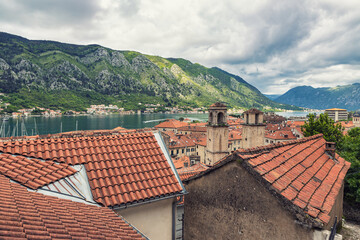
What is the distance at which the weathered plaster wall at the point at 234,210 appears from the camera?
5035 mm

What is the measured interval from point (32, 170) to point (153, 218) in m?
3.41

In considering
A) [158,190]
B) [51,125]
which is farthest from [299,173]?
[51,125]

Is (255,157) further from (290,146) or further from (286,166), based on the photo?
(290,146)

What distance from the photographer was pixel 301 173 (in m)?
6.42

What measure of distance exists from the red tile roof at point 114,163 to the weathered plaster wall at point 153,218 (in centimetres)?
45

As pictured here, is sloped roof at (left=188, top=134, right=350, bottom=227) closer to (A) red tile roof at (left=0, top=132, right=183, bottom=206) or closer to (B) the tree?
(A) red tile roof at (left=0, top=132, right=183, bottom=206)

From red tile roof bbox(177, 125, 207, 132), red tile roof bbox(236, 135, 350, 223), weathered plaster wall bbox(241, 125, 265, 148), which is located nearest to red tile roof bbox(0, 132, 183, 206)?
red tile roof bbox(236, 135, 350, 223)

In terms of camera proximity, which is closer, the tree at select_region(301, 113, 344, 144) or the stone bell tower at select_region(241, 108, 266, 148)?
the stone bell tower at select_region(241, 108, 266, 148)

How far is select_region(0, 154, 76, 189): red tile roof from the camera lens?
4383mm

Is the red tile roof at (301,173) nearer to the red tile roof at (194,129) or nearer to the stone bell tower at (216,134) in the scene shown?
the stone bell tower at (216,134)

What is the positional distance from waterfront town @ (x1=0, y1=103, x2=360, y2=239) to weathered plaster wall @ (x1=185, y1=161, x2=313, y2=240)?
0.02 m

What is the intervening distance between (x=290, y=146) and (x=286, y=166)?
2078 mm

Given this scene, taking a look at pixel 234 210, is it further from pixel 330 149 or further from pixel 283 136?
pixel 283 136

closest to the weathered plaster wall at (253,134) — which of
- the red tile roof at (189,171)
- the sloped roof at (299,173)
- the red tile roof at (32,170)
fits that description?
the red tile roof at (189,171)
